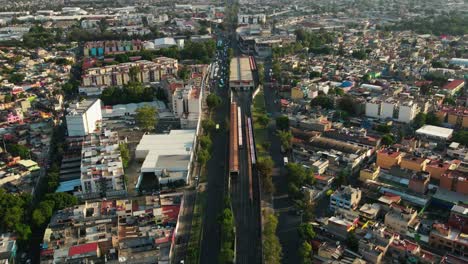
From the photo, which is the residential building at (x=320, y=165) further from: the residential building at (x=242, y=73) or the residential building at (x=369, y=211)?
the residential building at (x=242, y=73)

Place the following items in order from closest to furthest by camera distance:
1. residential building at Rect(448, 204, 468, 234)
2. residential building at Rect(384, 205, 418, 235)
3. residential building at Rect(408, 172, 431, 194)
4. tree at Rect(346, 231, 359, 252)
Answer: tree at Rect(346, 231, 359, 252) < residential building at Rect(448, 204, 468, 234) < residential building at Rect(384, 205, 418, 235) < residential building at Rect(408, 172, 431, 194)

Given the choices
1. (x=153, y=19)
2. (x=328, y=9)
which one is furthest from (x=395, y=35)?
(x=153, y=19)

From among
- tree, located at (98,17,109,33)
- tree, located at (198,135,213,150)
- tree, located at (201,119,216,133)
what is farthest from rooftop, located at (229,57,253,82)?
tree, located at (98,17,109,33)

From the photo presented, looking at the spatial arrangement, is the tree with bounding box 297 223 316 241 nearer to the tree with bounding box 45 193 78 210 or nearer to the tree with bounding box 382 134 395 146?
the tree with bounding box 45 193 78 210

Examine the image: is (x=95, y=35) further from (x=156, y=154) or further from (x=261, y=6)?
(x=261, y=6)

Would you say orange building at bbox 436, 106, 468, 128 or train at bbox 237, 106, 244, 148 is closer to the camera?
train at bbox 237, 106, 244, 148
